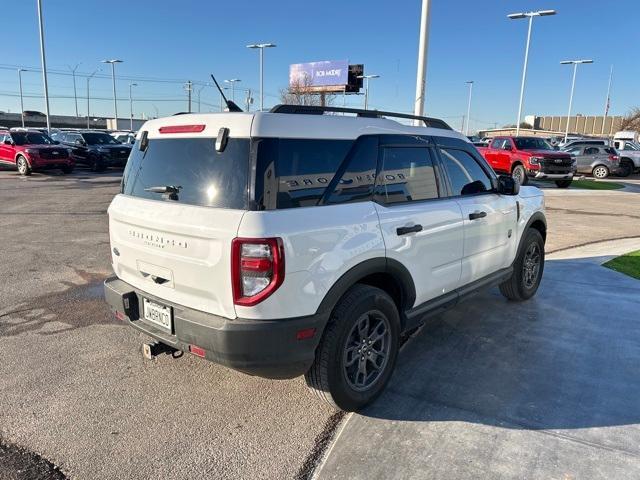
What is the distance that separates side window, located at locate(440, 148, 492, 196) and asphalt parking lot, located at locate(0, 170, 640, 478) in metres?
2.07

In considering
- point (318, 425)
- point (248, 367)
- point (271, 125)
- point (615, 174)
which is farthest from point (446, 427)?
point (615, 174)

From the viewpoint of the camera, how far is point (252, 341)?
8.76 ft

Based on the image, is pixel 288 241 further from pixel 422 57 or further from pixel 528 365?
pixel 422 57

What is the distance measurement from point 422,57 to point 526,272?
706 centimetres

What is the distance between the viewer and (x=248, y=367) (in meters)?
2.76

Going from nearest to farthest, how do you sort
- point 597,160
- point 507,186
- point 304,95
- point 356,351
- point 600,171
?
1. point 356,351
2. point 507,186
3. point 597,160
4. point 600,171
5. point 304,95

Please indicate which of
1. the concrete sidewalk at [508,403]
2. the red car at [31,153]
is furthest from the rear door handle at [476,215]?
the red car at [31,153]

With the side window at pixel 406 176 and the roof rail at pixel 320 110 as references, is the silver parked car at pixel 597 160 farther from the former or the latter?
the roof rail at pixel 320 110

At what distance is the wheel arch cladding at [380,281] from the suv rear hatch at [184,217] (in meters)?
0.60

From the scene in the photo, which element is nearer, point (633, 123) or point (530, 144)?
point (530, 144)

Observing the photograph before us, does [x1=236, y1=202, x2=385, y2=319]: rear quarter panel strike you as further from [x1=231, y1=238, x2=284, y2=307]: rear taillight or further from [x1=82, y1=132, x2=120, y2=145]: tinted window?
[x1=82, y1=132, x2=120, y2=145]: tinted window

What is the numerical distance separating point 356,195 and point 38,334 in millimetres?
3162

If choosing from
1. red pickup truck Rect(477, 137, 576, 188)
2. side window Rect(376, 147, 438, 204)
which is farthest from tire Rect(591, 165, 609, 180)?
side window Rect(376, 147, 438, 204)

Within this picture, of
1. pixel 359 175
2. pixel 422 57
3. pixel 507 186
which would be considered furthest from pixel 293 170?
pixel 422 57
